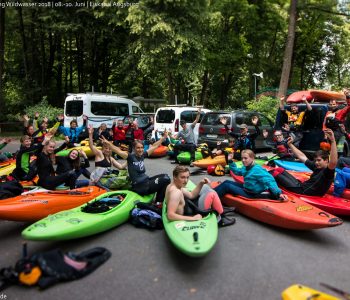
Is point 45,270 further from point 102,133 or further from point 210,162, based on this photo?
point 102,133

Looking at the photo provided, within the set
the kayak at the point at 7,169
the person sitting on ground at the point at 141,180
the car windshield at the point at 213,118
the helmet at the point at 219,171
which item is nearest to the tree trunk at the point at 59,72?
the car windshield at the point at 213,118

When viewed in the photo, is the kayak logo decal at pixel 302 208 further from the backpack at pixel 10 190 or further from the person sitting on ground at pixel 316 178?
the backpack at pixel 10 190

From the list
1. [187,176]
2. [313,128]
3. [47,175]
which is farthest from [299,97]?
Answer: [47,175]

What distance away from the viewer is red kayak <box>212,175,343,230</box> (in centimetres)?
480

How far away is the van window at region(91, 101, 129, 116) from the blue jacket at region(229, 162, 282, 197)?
12.3 m

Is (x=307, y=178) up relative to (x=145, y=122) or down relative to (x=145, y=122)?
down

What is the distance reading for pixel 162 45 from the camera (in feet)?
57.5

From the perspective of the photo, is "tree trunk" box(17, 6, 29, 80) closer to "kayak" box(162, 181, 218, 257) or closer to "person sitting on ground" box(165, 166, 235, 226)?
"person sitting on ground" box(165, 166, 235, 226)

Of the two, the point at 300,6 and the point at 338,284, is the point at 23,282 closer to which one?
the point at 338,284

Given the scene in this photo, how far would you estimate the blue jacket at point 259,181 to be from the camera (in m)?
5.65

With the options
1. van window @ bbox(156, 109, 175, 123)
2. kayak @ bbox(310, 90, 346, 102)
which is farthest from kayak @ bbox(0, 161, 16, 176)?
kayak @ bbox(310, 90, 346, 102)

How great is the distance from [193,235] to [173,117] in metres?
9.85

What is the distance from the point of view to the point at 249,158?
570 cm

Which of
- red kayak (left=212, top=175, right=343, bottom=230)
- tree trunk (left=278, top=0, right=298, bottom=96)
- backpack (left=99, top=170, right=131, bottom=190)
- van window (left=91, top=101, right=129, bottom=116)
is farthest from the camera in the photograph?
van window (left=91, top=101, right=129, bottom=116)
